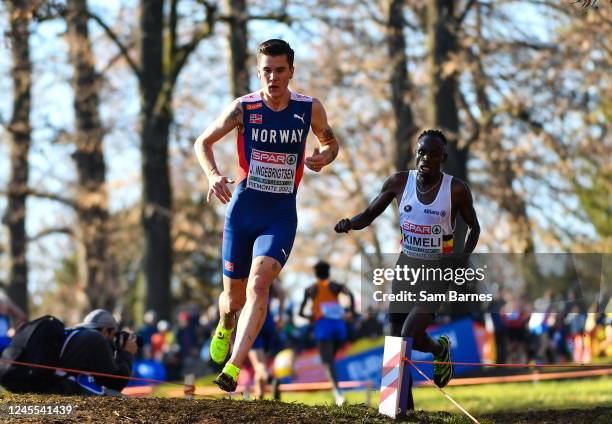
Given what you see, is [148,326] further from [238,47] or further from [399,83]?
[399,83]

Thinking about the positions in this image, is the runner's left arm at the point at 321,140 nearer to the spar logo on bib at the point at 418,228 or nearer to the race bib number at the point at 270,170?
the race bib number at the point at 270,170

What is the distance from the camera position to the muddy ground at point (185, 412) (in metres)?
8.33

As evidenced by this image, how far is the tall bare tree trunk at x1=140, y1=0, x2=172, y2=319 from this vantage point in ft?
84.1

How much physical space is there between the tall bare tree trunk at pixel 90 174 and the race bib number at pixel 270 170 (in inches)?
697

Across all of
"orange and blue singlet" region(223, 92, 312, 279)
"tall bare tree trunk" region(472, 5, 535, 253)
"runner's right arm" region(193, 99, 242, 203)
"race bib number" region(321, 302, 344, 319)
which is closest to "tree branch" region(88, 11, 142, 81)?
"tall bare tree trunk" region(472, 5, 535, 253)

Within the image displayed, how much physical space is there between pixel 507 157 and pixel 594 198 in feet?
26.2

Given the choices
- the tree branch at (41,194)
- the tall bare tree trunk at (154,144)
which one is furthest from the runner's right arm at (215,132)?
the tree branch at (41,194)

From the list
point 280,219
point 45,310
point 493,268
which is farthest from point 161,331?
point 45,310

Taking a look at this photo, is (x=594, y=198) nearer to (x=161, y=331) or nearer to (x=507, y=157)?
(x=507, y=157)

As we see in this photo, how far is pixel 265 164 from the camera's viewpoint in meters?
9.06

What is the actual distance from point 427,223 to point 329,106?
22.1m

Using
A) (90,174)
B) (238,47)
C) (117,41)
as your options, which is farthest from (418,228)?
(90,174)

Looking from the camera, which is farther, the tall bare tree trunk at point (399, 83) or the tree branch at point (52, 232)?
the tree branch at point (52, 232)

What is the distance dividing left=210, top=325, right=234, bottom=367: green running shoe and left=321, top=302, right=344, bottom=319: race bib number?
6.88 metres
